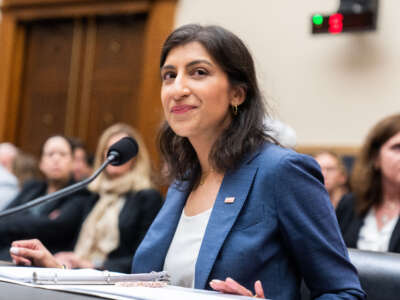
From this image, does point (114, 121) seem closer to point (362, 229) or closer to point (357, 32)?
point (357, 32)

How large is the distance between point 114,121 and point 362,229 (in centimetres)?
400

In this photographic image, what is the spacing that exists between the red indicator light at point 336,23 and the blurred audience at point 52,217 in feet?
7.55

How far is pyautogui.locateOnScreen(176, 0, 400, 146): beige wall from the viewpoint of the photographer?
16.3ft

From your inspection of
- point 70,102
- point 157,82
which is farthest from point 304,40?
point 70,102

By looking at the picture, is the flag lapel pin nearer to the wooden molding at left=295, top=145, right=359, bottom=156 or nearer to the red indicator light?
the wooden molding at left=295, top=145, right=359, bottom=156

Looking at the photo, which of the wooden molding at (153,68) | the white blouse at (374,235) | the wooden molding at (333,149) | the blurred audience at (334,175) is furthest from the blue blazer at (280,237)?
the wooden molding at (153,68)

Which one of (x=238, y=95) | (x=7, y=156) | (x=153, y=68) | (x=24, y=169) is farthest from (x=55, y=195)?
(x=153, y=68)

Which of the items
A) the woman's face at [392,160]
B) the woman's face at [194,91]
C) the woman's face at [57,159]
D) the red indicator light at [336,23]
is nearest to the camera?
the woman's face at [194,91]

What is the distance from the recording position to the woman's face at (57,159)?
12.8 ft

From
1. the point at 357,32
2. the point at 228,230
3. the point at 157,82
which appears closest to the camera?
the point at 228,230

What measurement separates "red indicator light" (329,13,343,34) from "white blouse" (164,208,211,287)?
3460mm

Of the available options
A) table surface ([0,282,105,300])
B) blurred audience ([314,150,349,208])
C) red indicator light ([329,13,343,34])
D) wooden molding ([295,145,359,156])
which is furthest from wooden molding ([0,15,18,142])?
table surface ([0,282,105,300])

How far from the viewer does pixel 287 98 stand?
17.5ft

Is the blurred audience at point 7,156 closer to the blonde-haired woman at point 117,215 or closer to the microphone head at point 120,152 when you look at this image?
the blonde-haired woman at point 117,215
